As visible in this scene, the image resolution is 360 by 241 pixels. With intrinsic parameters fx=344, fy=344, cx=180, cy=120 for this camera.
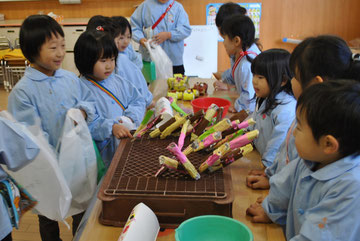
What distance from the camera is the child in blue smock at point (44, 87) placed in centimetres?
148

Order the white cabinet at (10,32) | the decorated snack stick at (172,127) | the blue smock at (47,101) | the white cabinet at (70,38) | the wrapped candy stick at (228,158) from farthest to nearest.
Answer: the white cabinet at (10,32)
the white cabinet at (70,38)
the blue smock at (47,101)
the decorated snack stick at (172,127)
the wrapped candy stick at (228,158)

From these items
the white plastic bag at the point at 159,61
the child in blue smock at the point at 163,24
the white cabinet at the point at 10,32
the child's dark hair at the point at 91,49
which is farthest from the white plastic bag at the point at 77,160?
the white cabinet at the point at 10,32

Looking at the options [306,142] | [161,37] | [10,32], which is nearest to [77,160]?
[306,142]

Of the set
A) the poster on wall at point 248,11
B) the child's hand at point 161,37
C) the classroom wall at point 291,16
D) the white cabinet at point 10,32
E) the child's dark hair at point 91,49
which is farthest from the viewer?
the white cabinet at point 10,32

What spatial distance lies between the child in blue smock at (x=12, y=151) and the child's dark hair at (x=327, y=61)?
0.94 metres

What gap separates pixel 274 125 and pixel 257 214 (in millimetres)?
511

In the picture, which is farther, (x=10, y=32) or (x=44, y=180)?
(x=10, y=32)

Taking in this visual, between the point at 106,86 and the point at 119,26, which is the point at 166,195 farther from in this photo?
the point at 119,26

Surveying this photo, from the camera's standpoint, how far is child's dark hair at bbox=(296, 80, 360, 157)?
0.79 meters

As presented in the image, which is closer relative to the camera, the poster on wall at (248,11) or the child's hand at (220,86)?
the child's hand at (220,86)

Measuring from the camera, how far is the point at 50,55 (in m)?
1.54

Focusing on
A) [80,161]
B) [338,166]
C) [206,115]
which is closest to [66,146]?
[80,161]

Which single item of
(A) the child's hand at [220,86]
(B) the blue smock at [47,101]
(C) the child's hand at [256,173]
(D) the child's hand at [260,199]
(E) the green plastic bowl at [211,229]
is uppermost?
(B) the blue smock at [47,101]

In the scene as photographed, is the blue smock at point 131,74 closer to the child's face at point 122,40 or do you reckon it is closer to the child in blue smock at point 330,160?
the child's face at point 122,40
